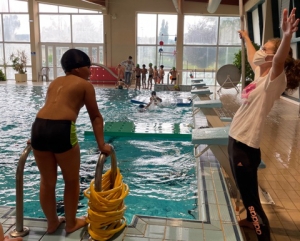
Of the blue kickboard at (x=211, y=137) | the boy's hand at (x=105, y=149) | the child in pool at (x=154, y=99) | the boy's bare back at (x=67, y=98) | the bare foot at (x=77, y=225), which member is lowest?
the bare foot at (x=77, y=225)

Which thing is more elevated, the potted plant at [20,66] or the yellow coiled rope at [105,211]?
the potted plant at [20,66]

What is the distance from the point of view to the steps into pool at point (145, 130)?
575cm

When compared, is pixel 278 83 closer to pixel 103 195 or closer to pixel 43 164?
pixel 103 195

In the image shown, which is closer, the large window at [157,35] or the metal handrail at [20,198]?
the metal handrail at [20,198]

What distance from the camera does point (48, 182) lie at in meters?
2.01

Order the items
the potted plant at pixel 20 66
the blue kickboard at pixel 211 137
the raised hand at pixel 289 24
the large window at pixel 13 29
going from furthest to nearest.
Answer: the large window at pixel 13 29
the potted plant at pixel 20 66
the blue kickboard at pixel 211 137
the raised hand at pixel 289 24

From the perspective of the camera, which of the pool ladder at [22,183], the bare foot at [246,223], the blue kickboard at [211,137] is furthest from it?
the blue kickboard at [211,137]

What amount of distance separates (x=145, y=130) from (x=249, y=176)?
3.87 metres

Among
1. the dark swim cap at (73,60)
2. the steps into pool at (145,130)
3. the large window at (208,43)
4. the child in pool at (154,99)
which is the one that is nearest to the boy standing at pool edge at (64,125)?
the dark swim cap at (73,60)

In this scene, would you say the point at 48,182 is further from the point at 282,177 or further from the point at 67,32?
the point at 67,32

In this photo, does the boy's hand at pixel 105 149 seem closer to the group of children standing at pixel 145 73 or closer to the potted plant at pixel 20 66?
the group of children standing at pixel 145 73

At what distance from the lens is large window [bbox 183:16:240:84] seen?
62.7 feet

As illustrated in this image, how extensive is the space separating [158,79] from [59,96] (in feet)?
49.9

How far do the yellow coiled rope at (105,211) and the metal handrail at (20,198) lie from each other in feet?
1.42
